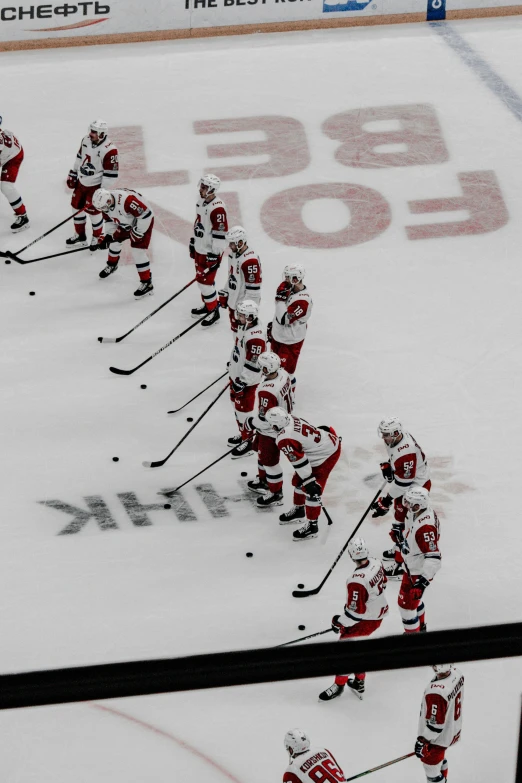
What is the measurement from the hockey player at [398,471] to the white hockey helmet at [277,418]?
503 millimetres

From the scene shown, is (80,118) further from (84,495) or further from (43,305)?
(84,495)

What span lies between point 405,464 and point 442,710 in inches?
64.6

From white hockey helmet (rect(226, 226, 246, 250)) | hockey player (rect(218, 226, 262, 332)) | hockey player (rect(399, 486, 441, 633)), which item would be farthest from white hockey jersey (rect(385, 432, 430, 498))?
white hockey helmet (rect(226, 226, 246, 250))

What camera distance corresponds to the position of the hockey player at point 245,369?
6.70 metres

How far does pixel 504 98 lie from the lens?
10.6m

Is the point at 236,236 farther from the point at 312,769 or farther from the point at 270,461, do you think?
the point at 312,769

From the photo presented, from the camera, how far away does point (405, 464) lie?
5926mm

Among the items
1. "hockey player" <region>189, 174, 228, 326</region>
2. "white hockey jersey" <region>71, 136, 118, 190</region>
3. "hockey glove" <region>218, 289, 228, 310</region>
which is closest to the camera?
"hockey glove" <region>218, 289, 228, 310</region>

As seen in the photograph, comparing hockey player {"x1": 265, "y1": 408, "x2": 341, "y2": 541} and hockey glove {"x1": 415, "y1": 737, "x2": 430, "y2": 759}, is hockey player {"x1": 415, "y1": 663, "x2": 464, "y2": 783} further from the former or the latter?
hockey player {"x1": 265, "y1": 408, "x2": 341, "y2": 541}

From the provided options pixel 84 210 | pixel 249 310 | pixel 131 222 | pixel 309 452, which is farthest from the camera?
pixel 84 210

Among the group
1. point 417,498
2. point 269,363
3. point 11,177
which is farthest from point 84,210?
point 417,498

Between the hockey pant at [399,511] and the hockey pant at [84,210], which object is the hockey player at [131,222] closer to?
the hockey pant at [84,210]

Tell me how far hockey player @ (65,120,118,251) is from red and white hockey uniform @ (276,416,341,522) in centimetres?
328

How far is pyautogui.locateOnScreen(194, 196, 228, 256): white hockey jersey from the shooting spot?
7.90 meters
